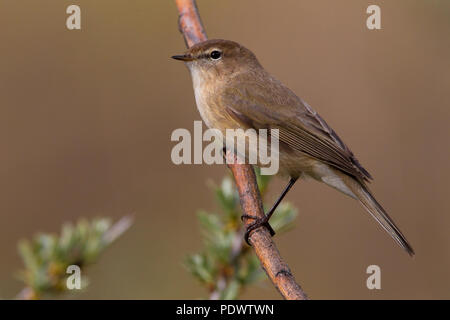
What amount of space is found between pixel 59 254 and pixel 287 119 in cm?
175

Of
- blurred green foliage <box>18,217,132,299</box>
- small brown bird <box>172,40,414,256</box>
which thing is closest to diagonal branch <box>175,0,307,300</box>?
small brown bird <box>172,40,414,256</box>

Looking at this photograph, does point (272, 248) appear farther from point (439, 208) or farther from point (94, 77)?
point (94, 77)

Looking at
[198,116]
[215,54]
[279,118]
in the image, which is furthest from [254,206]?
[198,116]

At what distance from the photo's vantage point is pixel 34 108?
5.17 m

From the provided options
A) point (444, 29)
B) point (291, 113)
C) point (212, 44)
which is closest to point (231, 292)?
point (291, 113)

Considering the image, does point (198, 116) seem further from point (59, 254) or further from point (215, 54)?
point (59, 254)

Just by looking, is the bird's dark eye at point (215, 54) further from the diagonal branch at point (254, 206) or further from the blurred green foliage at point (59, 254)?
the blurred green foliage at point (59, 254)

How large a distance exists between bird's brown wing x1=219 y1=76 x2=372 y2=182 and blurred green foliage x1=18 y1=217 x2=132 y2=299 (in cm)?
145

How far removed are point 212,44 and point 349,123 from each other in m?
2.29

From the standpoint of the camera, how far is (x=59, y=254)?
5.75 feet

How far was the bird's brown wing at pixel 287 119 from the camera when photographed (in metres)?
3.10

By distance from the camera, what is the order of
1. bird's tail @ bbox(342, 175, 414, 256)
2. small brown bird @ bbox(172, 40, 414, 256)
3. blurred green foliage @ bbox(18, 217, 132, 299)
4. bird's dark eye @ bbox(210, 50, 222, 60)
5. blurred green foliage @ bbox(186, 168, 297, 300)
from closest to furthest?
blurred green foliage @ bbox(18, 217, 132, 299)
blurred green foliage @ bbox(186, 168, 297, 300)
bird's tail @ bbox(342, 175, 414, 256)
small brown bird @ bbox(172, 40, 414, 256)
bird's dark eye @ bbox(210, 50, 222, 60)

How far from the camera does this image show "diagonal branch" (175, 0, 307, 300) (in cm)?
179

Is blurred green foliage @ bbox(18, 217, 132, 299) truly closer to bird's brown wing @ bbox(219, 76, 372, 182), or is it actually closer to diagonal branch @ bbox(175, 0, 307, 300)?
diagonal branch @ bbox(175, 0, 307, 300)
